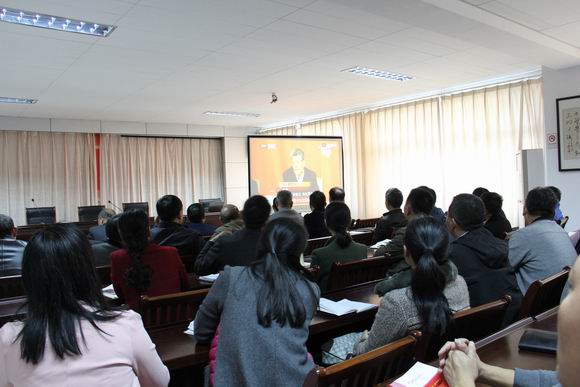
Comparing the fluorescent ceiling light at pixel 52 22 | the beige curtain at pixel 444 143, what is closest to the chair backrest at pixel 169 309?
the fluorescent ceiling light at pixel 52 22

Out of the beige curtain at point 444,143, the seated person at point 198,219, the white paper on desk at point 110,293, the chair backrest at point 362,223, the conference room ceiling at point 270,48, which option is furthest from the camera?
Result: the beige curtain at point 444,143

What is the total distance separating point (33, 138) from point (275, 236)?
347 inches

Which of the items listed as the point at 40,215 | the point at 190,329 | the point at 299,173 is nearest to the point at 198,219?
the point at 190,329

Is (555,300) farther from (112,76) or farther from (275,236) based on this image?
(112,76)

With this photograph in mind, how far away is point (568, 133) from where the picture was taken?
5.27 m

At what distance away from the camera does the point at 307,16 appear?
372cm

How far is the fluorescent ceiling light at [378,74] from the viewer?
5.59 meters

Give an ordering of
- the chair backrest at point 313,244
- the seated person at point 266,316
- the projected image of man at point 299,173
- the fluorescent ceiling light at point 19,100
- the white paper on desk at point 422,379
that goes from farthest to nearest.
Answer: the projected image of man at point 299,173
the fluorescent ceiling light at point 19,100
the chair backrest at point 313,244
the seated person at point 266,316
the white paper on desk at point 422,379

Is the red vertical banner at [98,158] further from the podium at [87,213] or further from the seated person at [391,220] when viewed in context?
the seated person at [391,220]

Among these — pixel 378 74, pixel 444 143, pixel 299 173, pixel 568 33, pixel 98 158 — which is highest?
pixel 378 74

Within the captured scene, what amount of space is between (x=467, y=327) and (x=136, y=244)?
1675 millimetres

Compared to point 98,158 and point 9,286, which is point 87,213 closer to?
point 98,158

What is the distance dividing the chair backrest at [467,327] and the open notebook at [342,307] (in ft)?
1.43

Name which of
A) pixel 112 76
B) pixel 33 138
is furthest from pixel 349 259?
pixel 33 138
